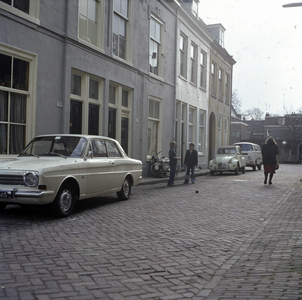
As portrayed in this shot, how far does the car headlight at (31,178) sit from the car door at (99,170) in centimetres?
154

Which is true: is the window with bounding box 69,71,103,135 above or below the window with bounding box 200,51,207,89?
below

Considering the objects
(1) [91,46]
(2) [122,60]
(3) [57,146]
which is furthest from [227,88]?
(3) [57,146]

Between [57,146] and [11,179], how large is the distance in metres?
1.64

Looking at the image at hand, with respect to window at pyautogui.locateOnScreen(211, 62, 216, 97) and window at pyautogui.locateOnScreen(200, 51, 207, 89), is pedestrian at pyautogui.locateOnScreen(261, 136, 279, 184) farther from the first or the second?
window at pyautogui.locateOnScreen(211, 62, 216, 97)

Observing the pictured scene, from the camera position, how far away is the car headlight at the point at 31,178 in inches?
268

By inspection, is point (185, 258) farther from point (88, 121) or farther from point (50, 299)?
point (88, 121)

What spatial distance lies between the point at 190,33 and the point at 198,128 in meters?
6.00

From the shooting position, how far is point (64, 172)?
290 inches

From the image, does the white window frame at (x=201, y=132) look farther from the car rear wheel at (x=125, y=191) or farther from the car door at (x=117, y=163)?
the car door at (x=117, y=163)

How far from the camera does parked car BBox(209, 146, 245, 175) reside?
68.6 ft

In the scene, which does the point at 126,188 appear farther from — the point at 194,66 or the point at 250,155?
the point at 250,155

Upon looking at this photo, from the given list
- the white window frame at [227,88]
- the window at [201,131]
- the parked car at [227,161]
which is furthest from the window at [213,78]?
the parked car at [227,161]

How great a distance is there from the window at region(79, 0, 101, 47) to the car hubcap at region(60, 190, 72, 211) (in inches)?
292

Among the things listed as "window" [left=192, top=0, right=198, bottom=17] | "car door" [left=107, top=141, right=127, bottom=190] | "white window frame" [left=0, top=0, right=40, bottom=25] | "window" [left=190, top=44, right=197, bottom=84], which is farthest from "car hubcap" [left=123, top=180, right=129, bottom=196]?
"window" [left=192, top=0, right=198, bottom=17]
